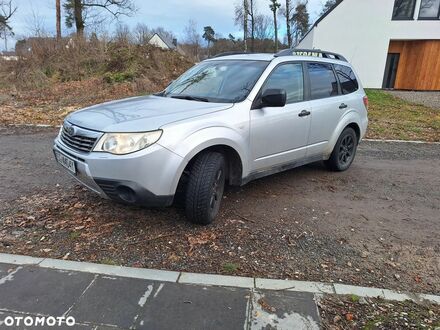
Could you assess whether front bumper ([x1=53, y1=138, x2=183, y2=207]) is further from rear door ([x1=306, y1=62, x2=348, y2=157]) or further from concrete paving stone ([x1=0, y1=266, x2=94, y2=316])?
rear door ([x1=306, y1=62, x2=348, y2=157])

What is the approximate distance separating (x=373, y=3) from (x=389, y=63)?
11.7 feet

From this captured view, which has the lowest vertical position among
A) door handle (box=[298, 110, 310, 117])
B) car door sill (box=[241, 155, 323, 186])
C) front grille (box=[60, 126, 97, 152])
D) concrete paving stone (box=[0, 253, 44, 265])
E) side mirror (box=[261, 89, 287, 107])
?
concrete paving stone (box=[0, 253, 44, 265])

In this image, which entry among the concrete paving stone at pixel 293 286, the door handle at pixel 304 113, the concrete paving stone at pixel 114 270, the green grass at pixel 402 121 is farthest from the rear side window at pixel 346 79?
the concrete paving stone at pixel 114 270

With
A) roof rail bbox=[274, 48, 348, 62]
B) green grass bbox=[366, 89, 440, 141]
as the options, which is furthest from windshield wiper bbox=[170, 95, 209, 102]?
green grass bbox=[366, 89, 440, 141]

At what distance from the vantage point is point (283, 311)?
2.50 meters

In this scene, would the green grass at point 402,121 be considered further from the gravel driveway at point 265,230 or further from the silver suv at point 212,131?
the silver suv at point 212,131

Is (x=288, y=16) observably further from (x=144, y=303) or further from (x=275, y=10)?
(x=144, y=303)

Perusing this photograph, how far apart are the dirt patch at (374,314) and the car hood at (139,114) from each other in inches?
79.3

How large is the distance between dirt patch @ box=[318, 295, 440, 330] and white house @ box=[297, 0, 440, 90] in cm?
1937

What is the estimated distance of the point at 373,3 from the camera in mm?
18906

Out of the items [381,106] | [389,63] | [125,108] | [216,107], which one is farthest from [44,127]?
[389,63]

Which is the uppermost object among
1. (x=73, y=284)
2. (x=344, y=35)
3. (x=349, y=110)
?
(x=344, y=35)

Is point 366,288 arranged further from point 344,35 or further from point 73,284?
point 344,35

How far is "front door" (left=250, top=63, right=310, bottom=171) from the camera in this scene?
12.8 feet
